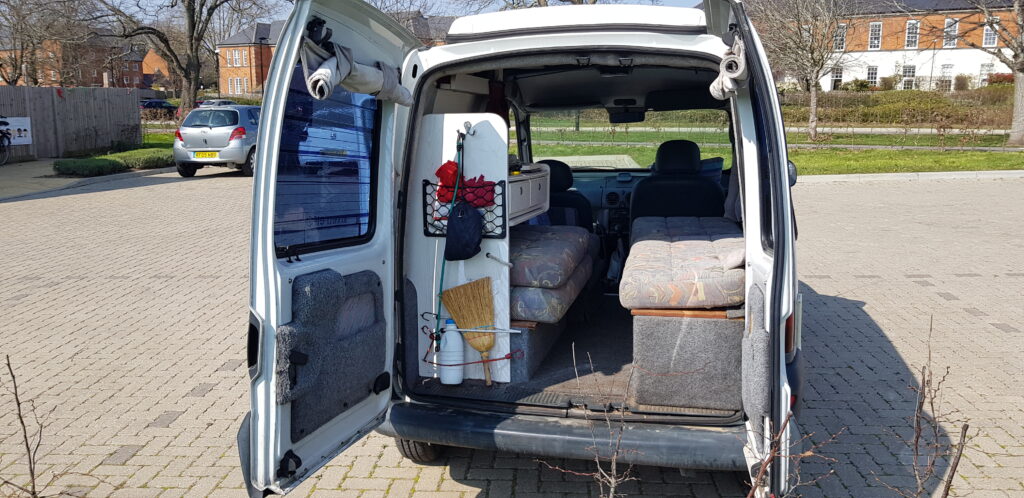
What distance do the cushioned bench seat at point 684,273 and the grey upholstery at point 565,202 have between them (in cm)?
161

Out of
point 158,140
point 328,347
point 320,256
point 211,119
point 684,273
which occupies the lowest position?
point 328,347

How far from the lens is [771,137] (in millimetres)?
3158

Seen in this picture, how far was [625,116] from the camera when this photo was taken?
6418mm

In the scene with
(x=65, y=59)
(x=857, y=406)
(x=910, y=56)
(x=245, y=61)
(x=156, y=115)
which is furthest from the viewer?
(x=245, y=61)

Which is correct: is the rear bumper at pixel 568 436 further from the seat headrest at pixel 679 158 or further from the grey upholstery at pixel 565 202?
the seat headrest at pixel 679 158

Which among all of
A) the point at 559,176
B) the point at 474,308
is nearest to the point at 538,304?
the point at 474,308

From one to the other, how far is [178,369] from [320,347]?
311 cm

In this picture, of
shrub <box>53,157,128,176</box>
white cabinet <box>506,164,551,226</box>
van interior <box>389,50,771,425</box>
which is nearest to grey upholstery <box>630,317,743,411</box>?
van interior <box>389,50,771,425</box>

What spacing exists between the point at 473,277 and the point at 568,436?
89 cm

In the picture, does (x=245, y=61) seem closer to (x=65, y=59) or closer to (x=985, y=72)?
(x=65, y=59)

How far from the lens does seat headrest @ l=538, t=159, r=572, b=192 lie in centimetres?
629

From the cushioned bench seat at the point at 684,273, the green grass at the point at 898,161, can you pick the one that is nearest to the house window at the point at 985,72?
the green grass at the point at 898,161

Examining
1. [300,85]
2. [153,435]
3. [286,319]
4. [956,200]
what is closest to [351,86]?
[300,85]

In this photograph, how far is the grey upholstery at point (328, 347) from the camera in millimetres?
2912
